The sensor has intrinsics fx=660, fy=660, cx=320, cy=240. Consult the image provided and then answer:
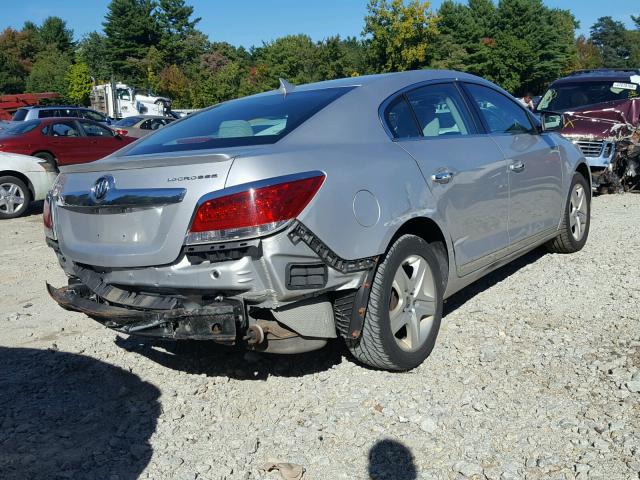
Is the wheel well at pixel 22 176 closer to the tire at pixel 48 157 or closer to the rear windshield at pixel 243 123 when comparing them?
the tire at pixel 48 157

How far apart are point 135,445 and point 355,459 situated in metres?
1.04

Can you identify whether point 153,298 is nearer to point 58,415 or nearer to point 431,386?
point 58,415

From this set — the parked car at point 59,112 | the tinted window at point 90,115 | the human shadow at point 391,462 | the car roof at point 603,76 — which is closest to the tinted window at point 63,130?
the tinted window at point 90,115

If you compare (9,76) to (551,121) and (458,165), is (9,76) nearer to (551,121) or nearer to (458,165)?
(551,121)

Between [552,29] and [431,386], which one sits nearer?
[431,386]

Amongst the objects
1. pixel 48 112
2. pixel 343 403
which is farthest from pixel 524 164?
pixel 48 112

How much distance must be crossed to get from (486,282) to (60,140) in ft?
38.3

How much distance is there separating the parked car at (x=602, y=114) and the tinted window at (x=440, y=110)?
20.8 feet

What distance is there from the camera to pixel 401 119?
3.98 m

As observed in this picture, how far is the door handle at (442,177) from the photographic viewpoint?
382 cm

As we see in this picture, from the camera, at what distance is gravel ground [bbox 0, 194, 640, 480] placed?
290 cm

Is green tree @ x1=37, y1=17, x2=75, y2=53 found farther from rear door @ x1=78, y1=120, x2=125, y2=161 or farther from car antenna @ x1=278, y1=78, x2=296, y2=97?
car antenna @ x1=278, y1=78, x2=296, y2=97

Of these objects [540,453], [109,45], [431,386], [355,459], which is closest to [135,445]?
[355,459]

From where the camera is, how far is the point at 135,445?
10.2ft
